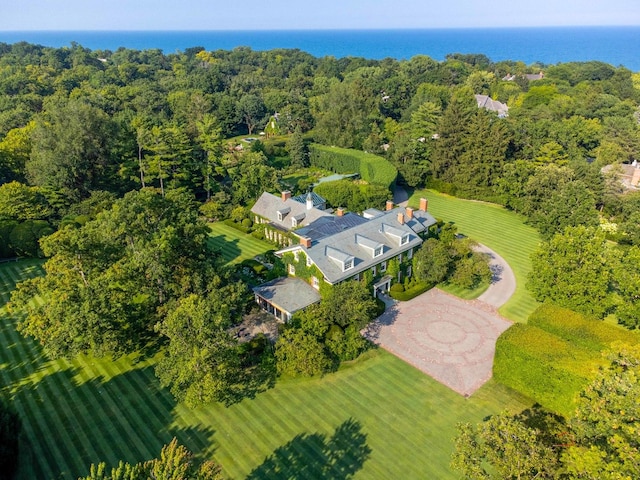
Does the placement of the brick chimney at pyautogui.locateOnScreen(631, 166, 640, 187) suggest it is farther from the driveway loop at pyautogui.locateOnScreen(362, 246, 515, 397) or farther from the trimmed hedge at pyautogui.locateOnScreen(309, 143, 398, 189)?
the driveway loop at pyautogui.locateOnScreen(362, 246, 515, 397)

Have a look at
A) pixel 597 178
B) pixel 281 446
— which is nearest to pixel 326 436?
pixel 281 446

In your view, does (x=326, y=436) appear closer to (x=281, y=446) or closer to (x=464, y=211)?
(x=281, y=446)

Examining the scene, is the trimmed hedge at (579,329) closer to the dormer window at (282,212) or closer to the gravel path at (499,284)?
the gravel path at (499,284)

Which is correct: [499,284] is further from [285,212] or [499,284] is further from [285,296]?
[285,212]

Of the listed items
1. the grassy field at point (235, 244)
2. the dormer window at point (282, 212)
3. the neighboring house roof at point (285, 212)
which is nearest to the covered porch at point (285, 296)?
the grassy field at point (235, 244)

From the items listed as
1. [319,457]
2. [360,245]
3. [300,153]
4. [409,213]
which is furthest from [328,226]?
[300,153]
